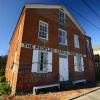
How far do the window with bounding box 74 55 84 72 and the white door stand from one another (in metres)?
2.09

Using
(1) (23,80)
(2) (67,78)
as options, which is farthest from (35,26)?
(2) (67,78)

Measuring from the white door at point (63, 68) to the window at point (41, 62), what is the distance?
5.55 ft

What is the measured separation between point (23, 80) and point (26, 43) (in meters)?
3.22

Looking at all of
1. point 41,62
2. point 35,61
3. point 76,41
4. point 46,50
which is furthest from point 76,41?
point 35,61

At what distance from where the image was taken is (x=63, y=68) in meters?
14.1

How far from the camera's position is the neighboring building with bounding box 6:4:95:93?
421 inches

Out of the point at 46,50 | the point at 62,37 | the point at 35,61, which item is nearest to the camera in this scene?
the point at 35,61

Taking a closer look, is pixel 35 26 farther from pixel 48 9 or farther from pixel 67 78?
pixel 67 78

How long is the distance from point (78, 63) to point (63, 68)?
12.4 ft

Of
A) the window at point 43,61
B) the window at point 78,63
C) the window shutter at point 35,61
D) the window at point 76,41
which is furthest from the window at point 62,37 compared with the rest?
the window shutter at point 35,61

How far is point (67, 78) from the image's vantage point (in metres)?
14.5

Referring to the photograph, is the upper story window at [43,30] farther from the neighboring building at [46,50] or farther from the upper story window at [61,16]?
the upper story window at [61,16]

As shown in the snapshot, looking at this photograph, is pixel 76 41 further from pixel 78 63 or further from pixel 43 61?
pixel 43 61

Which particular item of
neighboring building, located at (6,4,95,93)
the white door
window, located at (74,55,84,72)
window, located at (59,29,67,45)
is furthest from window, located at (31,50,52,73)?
window, located at (74,55,84,72)
